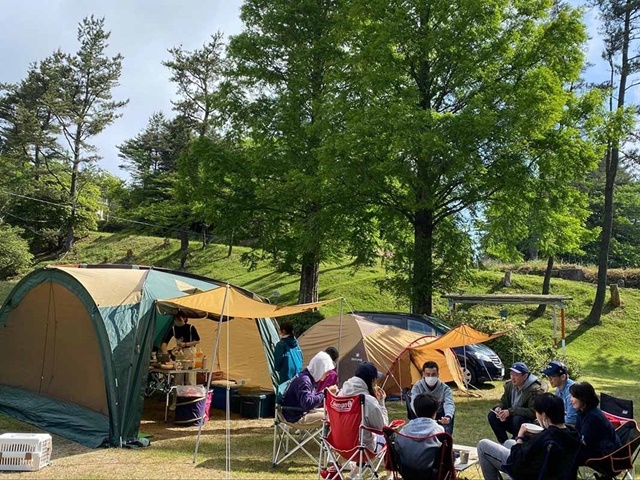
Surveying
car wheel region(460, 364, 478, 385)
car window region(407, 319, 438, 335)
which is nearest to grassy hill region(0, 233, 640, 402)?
car wheel region(460, 364, 478, 385)

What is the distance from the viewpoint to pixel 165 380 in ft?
29.0

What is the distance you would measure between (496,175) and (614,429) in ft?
27.5

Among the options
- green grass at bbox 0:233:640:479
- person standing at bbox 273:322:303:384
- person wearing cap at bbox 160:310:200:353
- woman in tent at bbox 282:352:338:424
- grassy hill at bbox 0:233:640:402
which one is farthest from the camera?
grassy hill at bbox 0:233:640:402

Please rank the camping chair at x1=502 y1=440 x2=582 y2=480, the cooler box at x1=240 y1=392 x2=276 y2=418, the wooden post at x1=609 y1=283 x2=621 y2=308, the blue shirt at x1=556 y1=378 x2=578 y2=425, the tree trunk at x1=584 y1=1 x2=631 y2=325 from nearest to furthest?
the camping chair at x1=502 y1=440 x2=582 y2=480 < the blue shirt at x1=556 y1=378 x2=578 y2=425 < the cooler box at x1=240 y1=392 x2=276 y2=418 < the tree trunk at x1=584 y1=1 x2=631 y2=325 < the wooden post at x1=609 y1=283 x2=621 y2=308

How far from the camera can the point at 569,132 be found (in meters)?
12.3

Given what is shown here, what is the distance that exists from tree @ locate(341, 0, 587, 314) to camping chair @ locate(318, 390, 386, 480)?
7.29 meters

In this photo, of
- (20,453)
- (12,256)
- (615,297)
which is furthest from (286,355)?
(12,256)

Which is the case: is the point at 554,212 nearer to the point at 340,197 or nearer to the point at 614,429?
the point at 340,197

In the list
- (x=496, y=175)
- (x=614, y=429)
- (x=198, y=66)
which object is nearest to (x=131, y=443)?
(x=614, y=429)

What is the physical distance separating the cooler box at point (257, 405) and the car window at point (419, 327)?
3.82 metres

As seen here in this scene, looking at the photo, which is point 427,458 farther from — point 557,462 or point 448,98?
point 448,98

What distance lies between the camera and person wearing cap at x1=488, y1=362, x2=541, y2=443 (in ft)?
18.7

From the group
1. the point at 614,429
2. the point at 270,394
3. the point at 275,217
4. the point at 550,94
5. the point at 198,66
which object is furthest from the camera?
the point at 198,66

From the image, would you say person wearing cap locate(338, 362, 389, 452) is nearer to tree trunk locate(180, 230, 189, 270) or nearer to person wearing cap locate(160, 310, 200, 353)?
person wearing cap locate(160, 310, 200, 353)
